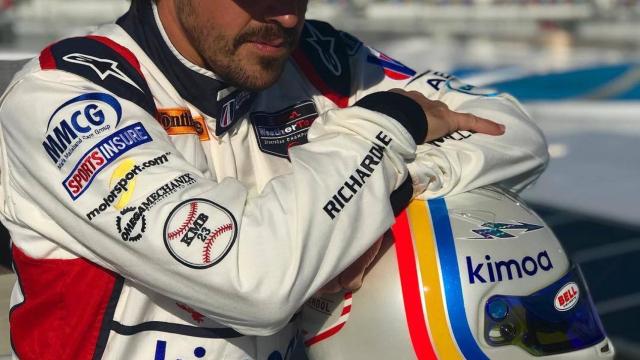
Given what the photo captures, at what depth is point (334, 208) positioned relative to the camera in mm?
1730

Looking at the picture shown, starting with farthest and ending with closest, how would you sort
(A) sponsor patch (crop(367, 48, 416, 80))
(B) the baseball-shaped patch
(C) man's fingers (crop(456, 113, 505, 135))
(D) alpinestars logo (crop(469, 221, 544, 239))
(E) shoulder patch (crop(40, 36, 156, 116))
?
(A) sponsor patch (crop(367, 48, 416, 80)) < (C) man's fingers (crop(456, 113, 505, 135)) < (D) alpinestars logo (crop(469, 221, 544, 239)) < (E) shoulder patch (crop(40, 36, 156, 116)) < (B) the baseball-shaped patch

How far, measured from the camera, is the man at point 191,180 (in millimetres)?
1688

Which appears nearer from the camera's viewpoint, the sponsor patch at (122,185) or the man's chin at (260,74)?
the sponsor patch at (122,185)

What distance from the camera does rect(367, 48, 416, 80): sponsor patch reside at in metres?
2.52

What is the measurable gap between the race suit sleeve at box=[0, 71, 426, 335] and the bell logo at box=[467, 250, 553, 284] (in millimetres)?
221

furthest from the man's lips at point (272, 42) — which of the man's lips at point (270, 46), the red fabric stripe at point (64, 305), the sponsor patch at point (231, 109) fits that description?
the red fabric stripe at point (64, 305)

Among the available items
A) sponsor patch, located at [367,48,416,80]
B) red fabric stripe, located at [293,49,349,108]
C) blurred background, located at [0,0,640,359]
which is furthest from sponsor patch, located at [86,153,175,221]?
sponsor patch, located at [367,48,416,80]

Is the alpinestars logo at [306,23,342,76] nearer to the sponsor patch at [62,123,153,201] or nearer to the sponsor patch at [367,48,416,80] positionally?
the sponsor patch at [367,48,416,80]

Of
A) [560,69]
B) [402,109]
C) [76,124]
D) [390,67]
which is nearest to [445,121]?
[402,109]

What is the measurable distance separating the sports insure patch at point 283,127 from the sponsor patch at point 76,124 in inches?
16.7

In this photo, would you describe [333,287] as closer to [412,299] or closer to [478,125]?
[412,299]

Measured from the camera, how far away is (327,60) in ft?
7.82

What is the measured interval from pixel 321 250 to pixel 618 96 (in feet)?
28.1

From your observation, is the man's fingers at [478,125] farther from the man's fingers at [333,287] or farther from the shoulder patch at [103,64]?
the shoulder patch at [103,64]
